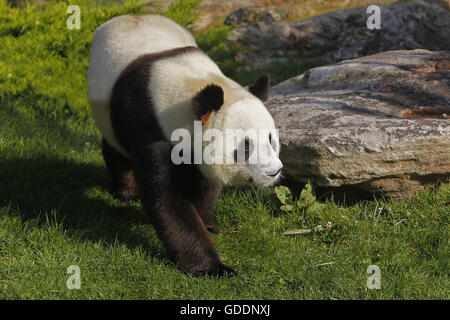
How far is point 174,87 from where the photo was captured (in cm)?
377

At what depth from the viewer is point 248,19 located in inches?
422

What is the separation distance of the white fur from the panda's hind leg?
0.40m

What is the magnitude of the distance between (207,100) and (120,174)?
203 centimetres

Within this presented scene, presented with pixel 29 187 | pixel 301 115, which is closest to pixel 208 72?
pixel 301 115

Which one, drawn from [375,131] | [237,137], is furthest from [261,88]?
[375,131]

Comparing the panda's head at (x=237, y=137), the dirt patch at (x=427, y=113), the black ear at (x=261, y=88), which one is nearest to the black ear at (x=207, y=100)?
the panda's head at (x=237, y=137)

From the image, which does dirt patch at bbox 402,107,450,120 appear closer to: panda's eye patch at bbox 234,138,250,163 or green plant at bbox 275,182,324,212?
green plant at bbox 275,182,324,212

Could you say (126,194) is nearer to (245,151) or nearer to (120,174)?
(120,174)

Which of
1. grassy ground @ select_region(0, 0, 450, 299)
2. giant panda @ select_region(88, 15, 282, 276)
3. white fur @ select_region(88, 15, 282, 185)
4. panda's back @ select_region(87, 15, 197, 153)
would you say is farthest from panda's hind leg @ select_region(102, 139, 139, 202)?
giant panda @ select_region(88, 15, 282, 276)

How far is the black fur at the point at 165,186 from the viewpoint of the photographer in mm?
3740

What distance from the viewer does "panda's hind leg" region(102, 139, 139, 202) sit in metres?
5.16

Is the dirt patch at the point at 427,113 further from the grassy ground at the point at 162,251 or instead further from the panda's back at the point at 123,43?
the panda's back at the point at 123,43

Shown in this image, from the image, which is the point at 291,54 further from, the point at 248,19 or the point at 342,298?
the point at 342,298

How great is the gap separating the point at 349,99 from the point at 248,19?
241 inches
